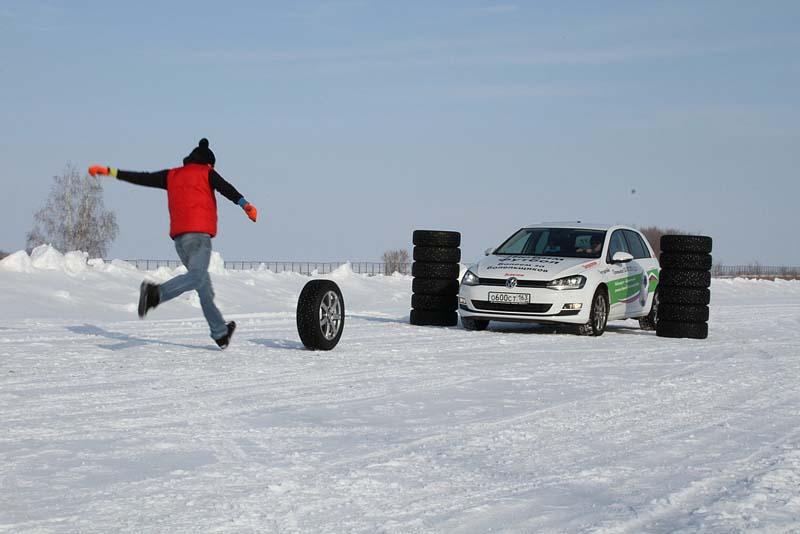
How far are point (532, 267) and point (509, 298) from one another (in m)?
0.59

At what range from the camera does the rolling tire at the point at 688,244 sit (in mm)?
14484

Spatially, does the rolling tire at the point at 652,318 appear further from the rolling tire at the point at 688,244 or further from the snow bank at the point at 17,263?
the snow bank at the point at 17,263

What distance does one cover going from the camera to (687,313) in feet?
47.6

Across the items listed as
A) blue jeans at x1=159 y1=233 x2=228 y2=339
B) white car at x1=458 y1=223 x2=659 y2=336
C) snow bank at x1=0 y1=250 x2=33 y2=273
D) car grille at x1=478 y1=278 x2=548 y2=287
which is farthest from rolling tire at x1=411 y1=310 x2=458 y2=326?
snow bank at x1=0 y1=250 x2=33 y2=273

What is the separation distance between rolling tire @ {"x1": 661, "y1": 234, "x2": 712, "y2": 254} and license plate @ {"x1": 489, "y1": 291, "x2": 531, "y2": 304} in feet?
7.69

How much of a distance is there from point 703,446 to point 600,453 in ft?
2.30

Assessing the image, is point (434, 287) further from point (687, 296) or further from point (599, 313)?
point (687, 296)

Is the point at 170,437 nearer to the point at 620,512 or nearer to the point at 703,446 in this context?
the point at 620,512

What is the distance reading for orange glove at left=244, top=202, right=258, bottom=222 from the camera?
376 inches

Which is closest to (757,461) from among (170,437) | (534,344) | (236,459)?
(236,459)

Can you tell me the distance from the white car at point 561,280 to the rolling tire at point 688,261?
633 mm

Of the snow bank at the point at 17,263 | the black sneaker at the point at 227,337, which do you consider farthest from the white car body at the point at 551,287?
the snow bank at the point at 17,263

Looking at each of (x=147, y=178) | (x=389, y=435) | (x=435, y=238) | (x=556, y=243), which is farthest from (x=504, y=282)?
(x=389, y=435)

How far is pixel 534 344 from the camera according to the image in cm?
1266
